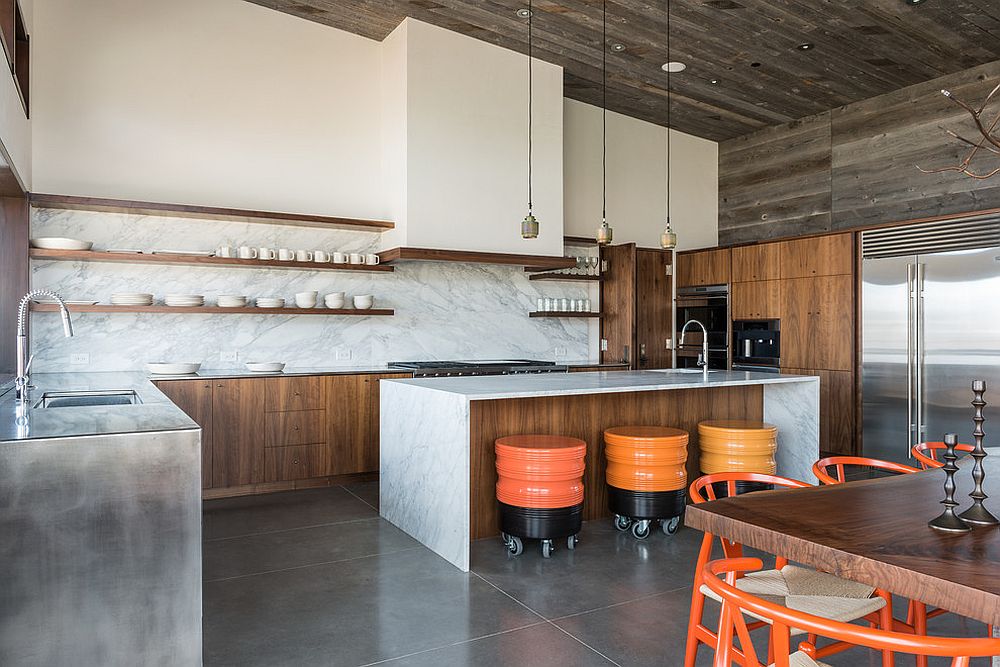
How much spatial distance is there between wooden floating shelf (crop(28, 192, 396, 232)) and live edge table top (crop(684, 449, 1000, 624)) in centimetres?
469

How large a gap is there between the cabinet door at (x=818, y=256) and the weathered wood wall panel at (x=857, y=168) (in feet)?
1.52

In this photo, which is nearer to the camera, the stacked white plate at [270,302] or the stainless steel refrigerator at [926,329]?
the stainless steel refrigerator at [926,329]

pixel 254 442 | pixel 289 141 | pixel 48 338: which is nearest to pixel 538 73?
pixel 289 141

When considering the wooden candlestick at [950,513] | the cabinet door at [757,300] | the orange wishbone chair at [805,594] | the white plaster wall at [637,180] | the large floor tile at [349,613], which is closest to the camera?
the wooden candlestick at [950,513]

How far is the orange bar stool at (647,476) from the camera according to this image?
13.1 feet

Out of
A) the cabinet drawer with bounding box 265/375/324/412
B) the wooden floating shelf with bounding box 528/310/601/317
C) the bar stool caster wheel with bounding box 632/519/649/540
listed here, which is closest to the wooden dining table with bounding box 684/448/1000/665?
the bar stool caster wheel with bounding box 632/519/649/540

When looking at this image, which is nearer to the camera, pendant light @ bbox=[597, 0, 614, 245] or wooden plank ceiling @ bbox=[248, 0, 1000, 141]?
pendant light @ bbox=[597, 0, 614, 245]

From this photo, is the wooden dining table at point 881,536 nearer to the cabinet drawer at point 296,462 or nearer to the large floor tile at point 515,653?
the large floor tile at point 515,653

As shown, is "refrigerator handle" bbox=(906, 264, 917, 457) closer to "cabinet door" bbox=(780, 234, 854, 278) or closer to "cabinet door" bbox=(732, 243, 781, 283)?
"cabinet door" bbox=(780, 234, 854, 278)

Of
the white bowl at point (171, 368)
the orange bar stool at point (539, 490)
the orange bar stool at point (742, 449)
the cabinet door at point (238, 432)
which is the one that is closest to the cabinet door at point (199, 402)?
the cabinet door at point (238, 432)

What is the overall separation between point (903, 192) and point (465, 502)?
17.1ft

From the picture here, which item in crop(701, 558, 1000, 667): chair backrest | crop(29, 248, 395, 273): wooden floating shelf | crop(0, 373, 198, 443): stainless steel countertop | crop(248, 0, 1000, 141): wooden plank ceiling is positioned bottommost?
crop(701, 558, 1000, 667): chair backrest

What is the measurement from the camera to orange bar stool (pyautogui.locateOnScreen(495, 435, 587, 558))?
3.64 m

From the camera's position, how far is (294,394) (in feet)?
17.5
